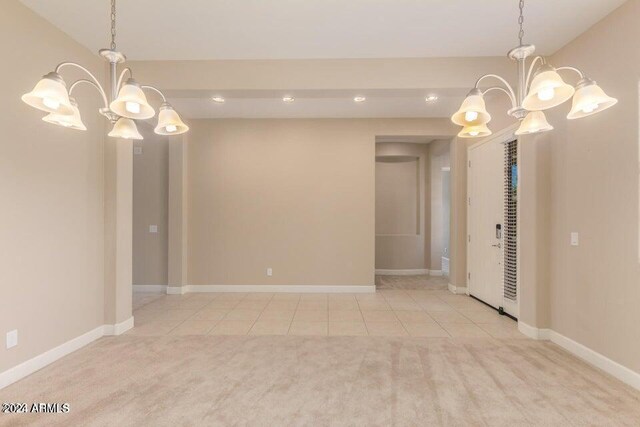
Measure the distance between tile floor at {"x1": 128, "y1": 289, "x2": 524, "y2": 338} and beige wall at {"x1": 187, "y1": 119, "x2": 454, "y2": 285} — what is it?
50cm

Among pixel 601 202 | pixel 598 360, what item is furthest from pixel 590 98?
pixel 598 360

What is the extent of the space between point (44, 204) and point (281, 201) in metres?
3.24

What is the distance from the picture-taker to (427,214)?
7.06 metres

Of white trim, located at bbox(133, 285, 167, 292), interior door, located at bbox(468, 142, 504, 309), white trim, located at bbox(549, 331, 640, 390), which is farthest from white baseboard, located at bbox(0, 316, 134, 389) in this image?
interior door, located at bbox(468, 142, 504, 309)

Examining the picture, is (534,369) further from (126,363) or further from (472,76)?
(126,363)

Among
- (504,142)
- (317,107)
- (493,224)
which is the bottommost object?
(493,224)

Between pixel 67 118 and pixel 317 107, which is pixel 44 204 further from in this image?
pixel 317 107

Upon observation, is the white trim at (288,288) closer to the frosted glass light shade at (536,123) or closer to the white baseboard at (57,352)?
the white baseboard at (57,352)

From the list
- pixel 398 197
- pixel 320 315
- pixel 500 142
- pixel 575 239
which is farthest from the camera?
pixel 398 197

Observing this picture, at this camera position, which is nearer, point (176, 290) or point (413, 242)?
point (176, 290)

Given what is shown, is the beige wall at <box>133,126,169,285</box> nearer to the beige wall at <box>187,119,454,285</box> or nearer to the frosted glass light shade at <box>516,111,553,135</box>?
the beige wall at <box>187,119,454,285</box>

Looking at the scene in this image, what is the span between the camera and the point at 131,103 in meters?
1.88

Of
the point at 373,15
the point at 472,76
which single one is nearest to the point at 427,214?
the point at 472,76

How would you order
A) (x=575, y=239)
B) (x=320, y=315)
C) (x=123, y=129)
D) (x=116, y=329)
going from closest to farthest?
(x=123, y=129) → (x=575, y=239) → (x=116, y=329) → (x=320, y=315)
